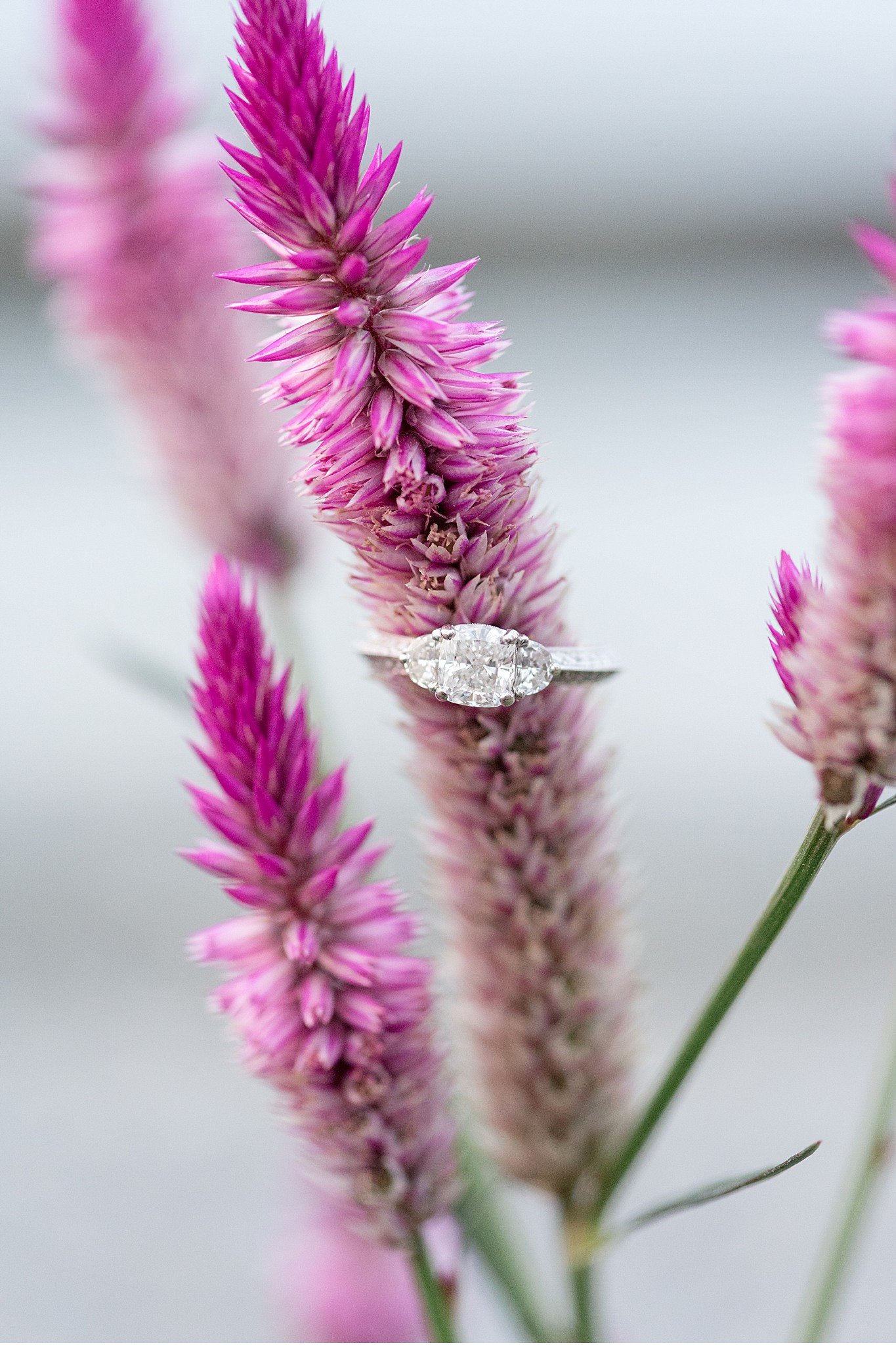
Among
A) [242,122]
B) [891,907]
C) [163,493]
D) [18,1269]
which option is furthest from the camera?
[891,907]

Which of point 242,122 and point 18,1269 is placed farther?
point 18,1269

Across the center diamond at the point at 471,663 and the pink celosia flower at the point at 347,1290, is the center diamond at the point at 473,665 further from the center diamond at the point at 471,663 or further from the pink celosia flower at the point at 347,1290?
the pink celosia flower at the point at 347,1290

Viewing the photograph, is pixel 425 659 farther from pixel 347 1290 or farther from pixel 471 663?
pixel 347 1290

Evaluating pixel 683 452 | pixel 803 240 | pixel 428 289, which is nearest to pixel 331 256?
pixel 428 289

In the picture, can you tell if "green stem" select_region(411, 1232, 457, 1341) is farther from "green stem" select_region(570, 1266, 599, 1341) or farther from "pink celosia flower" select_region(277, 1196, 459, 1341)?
"pink celosia flower" select_region(277, 1196, 459, 1341)

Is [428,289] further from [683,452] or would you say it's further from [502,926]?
[683,452]

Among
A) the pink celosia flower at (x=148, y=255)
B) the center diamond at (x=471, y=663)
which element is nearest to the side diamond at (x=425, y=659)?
the center diamond at (x=471, y=663)

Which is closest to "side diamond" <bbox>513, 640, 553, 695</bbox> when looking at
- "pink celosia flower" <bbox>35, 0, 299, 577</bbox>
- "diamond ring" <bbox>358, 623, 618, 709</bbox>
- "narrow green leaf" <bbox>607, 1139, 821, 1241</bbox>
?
"diamond ring" <bbox>358, 623, 618, 709</bbox>
